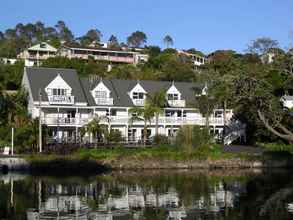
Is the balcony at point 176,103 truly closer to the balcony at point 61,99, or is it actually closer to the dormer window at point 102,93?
the dormer window at point 102,93

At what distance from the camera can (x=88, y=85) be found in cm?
7025

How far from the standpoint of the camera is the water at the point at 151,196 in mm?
27672

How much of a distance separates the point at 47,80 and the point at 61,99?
4.41 metres

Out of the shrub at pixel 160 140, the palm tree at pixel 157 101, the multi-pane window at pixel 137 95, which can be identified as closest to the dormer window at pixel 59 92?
the multi-pane window at pixel 137 95

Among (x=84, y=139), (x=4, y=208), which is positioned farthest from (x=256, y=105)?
(x=84, y=139)

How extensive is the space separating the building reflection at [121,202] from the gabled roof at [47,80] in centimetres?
2656

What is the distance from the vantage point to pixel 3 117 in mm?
61188

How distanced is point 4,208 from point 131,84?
45180 mm

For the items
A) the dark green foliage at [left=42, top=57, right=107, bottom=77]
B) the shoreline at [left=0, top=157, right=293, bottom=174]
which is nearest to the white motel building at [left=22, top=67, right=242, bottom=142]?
the shoreline at [left=0, top=157, right=293, bottom=174]

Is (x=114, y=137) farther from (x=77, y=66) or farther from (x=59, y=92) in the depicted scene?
(x=77, y=66)

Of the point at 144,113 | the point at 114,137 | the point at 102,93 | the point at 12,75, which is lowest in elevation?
the point at 114,137

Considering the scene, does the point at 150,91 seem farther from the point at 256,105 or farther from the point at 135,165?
the point at 256,105

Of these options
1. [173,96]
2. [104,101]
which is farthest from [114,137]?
[173,96]

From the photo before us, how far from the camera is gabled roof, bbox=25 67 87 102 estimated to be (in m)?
65.1
